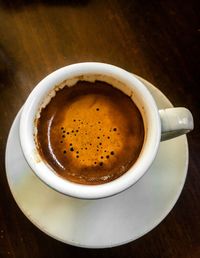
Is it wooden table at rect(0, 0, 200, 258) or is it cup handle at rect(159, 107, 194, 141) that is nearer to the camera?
cup handle at rect(159, 107, 194, 141)

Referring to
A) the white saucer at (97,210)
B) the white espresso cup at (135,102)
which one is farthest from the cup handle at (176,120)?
the white saucer at (97,210)

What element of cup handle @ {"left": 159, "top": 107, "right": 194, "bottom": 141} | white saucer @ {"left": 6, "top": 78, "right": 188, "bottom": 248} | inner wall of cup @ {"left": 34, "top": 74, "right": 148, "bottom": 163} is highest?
inner wall of cup @ {"left": 34, "top": 74, "right": 148, "bottom": 163}

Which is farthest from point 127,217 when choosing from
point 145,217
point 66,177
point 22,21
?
point 22,21

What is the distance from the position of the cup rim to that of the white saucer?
3.2 inches

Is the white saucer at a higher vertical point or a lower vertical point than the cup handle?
lower

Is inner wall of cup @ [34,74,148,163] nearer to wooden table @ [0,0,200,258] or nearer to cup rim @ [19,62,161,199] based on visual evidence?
cup rim @ [19,62,161,199]

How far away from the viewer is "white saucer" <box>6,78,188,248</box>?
2.74ft

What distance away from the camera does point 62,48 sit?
1006mm

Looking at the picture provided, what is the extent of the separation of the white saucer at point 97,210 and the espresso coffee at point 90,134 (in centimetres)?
6

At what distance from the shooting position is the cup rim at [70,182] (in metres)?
0.73

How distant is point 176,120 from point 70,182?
21 centimetres

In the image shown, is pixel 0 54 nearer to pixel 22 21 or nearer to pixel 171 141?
pixel 22 21

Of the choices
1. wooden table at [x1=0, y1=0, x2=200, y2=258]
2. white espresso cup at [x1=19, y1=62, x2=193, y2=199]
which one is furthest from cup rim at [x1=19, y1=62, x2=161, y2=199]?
wooden table at [x1=0, y1=0, x2=200, y2=258]

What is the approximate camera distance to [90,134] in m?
0.83
